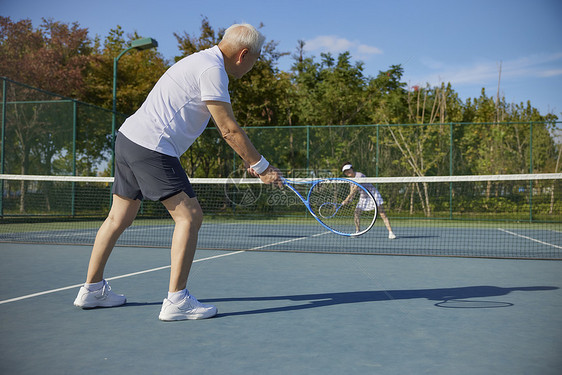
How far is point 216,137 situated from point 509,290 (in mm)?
12552

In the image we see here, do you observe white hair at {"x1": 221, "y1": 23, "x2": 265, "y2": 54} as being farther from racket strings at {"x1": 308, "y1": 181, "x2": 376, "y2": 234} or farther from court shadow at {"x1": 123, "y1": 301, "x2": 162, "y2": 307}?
racket strings at {"x1": 308, "y1": 181, "x2": 376, "y2": 234}

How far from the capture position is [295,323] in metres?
3.03

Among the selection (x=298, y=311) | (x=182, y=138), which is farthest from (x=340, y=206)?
(x=182, y=138)

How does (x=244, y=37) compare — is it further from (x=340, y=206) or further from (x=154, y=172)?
(x=340, y=206)

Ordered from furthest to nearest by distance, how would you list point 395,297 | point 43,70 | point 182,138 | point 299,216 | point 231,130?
point 43,70 → point 299,216 → point 395,297 → point 182,138 → point 231,130

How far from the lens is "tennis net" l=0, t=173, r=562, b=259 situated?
873 centimetres

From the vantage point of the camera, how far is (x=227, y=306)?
3.46m

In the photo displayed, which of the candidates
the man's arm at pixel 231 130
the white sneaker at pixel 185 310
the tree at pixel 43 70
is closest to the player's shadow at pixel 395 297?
the white sneaker at pixel 185 310

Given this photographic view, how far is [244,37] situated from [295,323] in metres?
1.67

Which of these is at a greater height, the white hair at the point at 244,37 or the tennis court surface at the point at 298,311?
the white hair at the point at 244,37

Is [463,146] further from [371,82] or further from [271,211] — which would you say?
[371,82]

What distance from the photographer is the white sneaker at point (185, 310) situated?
2.99m

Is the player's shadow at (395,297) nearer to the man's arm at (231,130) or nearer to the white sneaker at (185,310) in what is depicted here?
the white sneaker at (185,310)

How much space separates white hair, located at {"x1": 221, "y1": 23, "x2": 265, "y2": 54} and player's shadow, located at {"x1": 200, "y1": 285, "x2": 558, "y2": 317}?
1.61 metres
